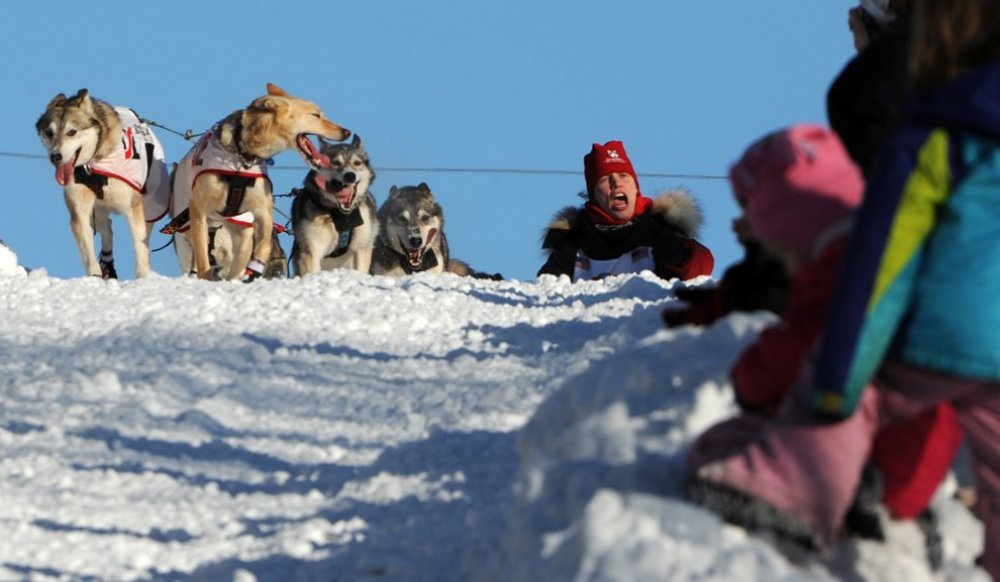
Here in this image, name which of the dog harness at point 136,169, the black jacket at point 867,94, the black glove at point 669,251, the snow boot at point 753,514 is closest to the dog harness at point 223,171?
the dog harness at point 136,169

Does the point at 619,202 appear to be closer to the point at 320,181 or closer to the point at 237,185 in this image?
the point at 320,181

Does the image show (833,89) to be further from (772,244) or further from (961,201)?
(961,201)

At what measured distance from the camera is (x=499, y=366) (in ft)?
28.6

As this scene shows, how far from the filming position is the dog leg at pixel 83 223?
1612 centimetres

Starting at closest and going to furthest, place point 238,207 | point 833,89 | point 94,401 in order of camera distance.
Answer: point 833,89, point 94,401, point 238,207

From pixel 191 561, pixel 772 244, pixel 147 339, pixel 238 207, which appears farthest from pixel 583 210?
pixel 772 244

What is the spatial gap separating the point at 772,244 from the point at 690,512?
0.60 meters

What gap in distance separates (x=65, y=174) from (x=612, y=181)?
4786mm

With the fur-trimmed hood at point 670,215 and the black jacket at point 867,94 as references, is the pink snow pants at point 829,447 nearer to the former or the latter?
the black jacket at point 867,94

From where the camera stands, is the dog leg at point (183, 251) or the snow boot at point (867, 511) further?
the dog leg at point (183, 251)

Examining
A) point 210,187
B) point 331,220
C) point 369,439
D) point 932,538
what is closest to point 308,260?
point 331,220

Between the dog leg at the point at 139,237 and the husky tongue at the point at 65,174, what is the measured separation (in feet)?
1.88

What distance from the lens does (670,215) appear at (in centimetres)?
1425

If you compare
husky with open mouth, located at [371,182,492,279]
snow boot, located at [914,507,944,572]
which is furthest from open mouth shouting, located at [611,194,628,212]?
snow boot, located at [914,507,944,572]
